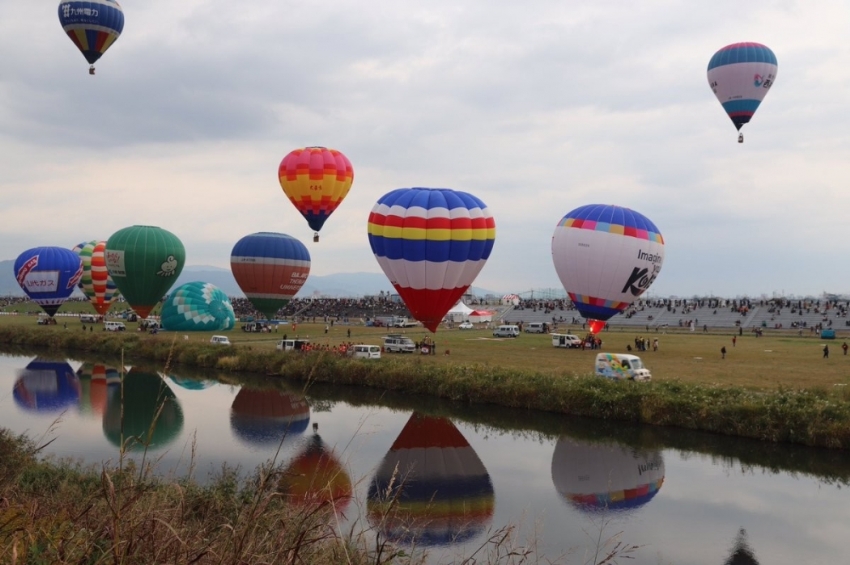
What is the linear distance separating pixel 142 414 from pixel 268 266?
29.6 metres

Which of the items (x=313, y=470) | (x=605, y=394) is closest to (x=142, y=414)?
(x=313, y=470)

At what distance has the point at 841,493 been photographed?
17500mm

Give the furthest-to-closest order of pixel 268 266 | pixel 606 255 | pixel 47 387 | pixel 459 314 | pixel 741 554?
pixel 459 314 < pixel 268 266 < pixel 606 255 < pixel 47 387 < pixel 741 554

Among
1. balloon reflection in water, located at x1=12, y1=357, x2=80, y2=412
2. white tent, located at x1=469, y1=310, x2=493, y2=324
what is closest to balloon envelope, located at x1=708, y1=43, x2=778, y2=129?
white tent, located at x1=469, y1=310, x2=493, y2=324

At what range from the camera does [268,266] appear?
56812 millimetres

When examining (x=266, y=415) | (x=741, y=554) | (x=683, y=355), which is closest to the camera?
(x=741, y=554)

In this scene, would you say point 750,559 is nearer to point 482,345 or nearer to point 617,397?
point 617,397

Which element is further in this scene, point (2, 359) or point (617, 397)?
point (2, 359)

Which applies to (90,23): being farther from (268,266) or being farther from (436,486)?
(436,486)

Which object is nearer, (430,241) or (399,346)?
(430,241)

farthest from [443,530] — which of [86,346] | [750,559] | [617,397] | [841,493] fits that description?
[86,346]

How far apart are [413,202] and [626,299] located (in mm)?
14319

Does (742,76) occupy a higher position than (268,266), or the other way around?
(742,76)

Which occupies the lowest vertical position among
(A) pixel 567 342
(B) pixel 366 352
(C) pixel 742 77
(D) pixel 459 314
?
(B) pixel 366 352
